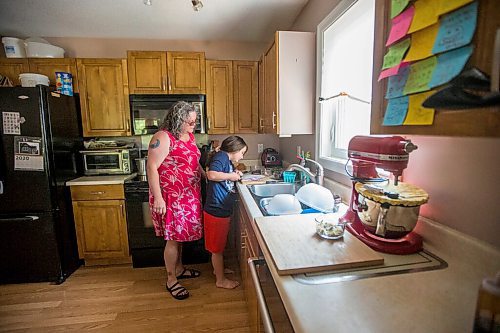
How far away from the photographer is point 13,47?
2.43 m

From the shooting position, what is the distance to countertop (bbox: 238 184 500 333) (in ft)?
1.79

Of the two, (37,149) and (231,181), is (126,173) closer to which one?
(37,149)

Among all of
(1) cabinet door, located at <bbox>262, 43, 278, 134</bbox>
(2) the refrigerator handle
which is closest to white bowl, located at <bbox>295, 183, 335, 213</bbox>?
(1) cabinet door, located at <bbox>262, 43, 278, 134</bbox>

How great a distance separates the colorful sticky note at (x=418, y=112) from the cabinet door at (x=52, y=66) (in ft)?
9.66

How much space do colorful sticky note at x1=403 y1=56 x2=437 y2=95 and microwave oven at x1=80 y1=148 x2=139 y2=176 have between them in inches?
102

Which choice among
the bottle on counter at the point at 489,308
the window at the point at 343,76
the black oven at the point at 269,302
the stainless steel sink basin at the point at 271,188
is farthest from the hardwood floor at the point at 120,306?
the bottle on counter at the point at 489,308

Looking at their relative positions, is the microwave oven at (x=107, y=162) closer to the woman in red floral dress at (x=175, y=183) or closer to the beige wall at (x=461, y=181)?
the woman in red floral dress at (x=175, y=183)

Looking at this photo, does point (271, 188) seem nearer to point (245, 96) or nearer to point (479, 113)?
point (245, 96)

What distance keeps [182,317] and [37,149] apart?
5.84 ft

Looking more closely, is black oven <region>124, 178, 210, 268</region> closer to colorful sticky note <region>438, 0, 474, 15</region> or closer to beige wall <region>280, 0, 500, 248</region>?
beige wall <region>280, 0, 500, 248</region>

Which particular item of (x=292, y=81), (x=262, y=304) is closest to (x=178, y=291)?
(x=262, y=304)

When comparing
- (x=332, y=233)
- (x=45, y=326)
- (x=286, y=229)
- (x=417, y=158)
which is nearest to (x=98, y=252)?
(x=45, y=326)

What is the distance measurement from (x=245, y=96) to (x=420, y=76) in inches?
A: 90.0

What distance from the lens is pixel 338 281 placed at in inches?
27.6
